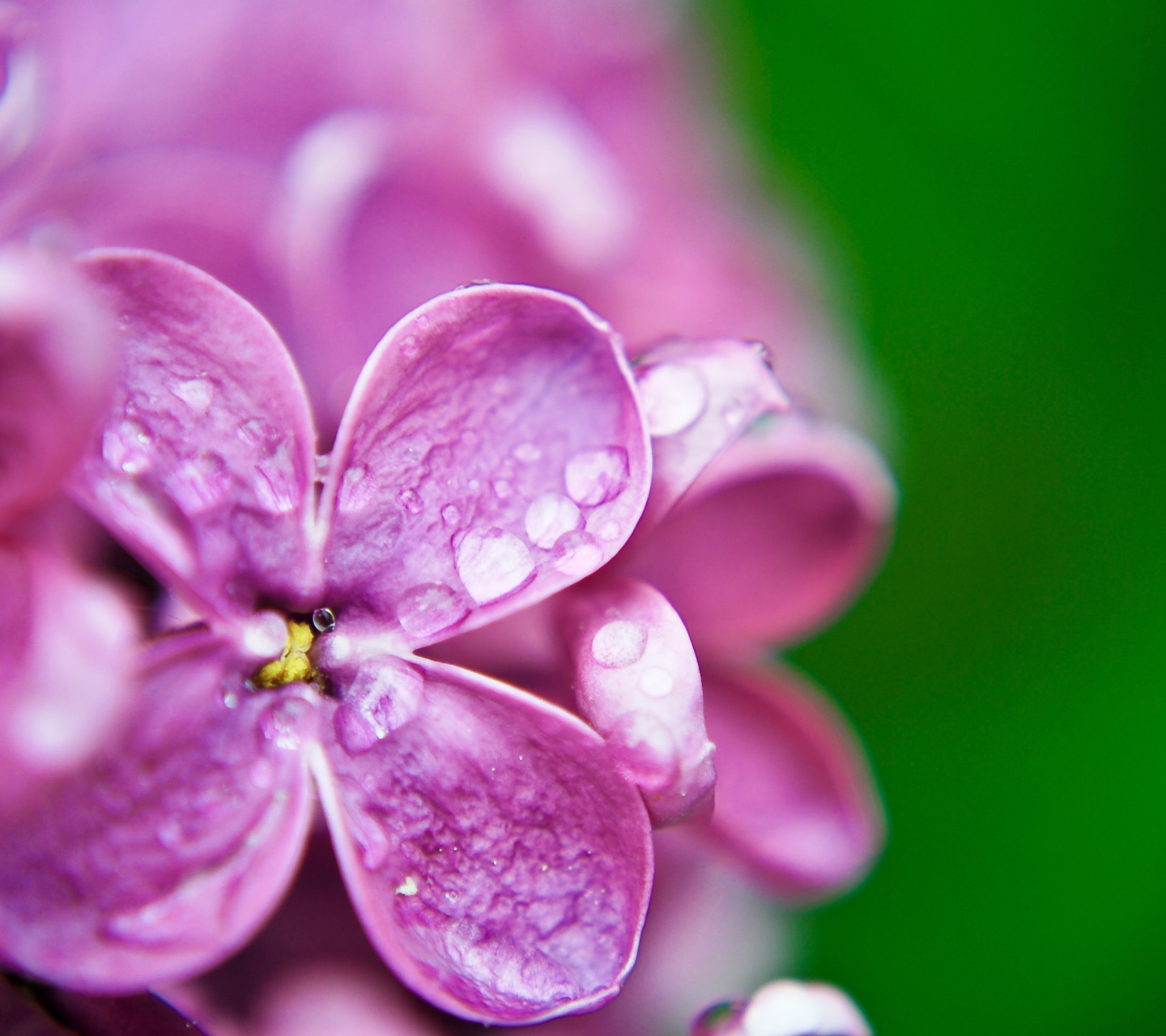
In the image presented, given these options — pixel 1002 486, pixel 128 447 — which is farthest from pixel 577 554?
pixel 1002 486

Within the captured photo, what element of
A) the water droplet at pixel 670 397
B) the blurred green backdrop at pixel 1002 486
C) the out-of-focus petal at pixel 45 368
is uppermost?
the out-of-focus petal at pixel 45 368

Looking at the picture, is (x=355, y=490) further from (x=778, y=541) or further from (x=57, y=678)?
(x=778, y=541)

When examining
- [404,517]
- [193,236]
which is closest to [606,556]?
[404,517]

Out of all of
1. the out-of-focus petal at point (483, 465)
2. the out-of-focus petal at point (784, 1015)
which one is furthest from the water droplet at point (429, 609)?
the out-of-focus petal at point (784, 1015)

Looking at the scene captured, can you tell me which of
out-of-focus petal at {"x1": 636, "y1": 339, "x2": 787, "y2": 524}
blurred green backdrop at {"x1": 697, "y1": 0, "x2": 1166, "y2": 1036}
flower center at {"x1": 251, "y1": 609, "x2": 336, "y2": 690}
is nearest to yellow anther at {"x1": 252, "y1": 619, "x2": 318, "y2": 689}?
flower center at {"x1": 251, "y1": 609, "x2": 336, "y2": 690}

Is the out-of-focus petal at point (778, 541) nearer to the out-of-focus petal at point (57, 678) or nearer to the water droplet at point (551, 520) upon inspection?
the water droplet at point (551, 520)

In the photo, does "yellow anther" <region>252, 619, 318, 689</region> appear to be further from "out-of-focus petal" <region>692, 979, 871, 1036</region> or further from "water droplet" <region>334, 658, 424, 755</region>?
"out-of-focus petal" <region>692, 979, 871, 1036</region>
